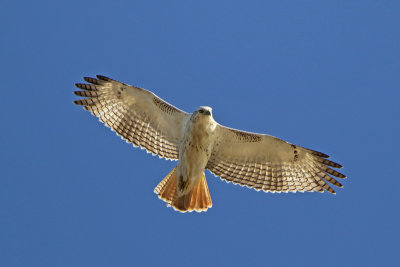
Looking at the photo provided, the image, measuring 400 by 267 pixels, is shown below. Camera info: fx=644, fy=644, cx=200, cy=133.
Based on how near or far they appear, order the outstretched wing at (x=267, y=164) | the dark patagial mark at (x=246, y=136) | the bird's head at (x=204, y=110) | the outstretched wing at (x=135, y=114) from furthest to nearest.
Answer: the outstretched wing at (x=135, y=114), the outstretched wing at (x=267, y=164), the dark patagial mark at (x=246, y=136), the bird's head at (x=204, y=110)

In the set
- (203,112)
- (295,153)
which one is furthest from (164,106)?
(295,153)

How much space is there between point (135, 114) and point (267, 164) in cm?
295

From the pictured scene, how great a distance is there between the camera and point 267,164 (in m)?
13.4

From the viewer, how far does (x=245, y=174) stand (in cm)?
1352

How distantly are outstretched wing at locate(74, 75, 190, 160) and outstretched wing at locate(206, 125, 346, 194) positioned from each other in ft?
3.21

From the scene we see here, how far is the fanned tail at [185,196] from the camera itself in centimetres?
1304

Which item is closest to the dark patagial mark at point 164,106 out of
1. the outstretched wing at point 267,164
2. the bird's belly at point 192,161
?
the bird's belly at point 192,161

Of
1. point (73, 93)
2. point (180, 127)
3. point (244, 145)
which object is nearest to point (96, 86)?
point (73, 93)

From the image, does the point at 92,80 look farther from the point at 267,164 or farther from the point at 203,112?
the point at 267,164

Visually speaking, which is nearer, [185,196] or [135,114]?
[185,196]

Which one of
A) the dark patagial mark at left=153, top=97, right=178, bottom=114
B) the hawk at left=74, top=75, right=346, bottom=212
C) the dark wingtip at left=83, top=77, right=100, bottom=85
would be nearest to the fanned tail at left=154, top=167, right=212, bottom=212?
the hawk at left=74, top=75, right=346, bottom=212

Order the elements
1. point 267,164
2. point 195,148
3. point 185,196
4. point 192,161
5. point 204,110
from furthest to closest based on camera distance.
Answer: point 267,164, point 185,196, point 192,161, point 195,148, point 204,110

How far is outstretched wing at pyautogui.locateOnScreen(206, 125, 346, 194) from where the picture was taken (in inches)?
512

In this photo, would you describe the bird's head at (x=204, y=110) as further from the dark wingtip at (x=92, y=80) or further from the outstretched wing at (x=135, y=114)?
the dark wingtip at (x=92, y=80)
